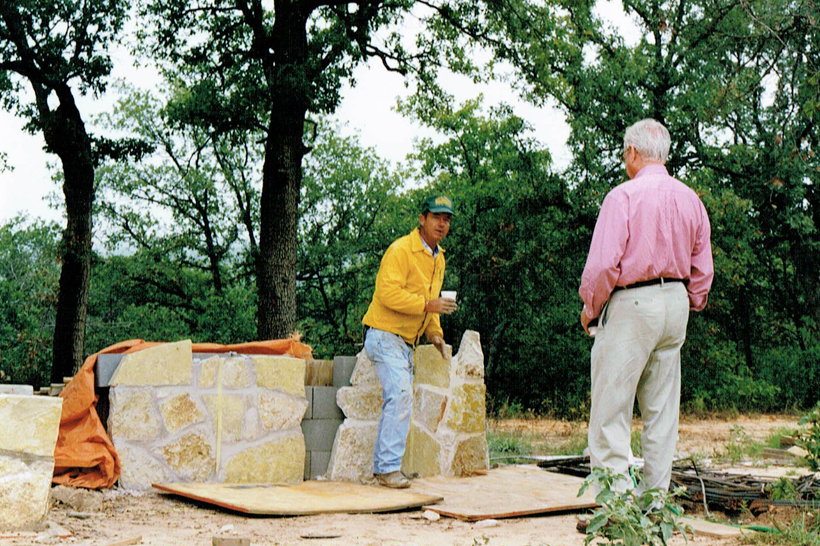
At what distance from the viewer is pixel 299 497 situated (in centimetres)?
537

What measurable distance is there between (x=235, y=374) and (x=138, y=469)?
93 centimetres

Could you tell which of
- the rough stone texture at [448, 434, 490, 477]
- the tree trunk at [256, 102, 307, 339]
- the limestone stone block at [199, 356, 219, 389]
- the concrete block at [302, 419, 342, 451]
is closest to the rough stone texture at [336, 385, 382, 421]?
the concrete block at [302, 419, 342, 451]

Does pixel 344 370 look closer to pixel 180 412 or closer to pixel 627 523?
pixel 180 412

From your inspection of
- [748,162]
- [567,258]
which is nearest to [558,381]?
[567,258]

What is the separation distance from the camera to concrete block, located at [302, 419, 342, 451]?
628 centimetres

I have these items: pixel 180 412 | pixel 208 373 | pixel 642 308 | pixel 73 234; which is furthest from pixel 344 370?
pixel 73 234

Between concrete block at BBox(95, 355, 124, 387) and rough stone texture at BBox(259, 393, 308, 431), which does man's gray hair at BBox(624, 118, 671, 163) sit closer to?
rough stone texture at BBox(259, 393, 308, 431)

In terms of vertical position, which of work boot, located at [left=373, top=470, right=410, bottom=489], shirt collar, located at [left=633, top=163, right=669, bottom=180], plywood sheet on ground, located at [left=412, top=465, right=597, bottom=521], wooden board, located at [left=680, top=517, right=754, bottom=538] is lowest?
plywood sheet on ground, located at [left=412, top=465, right=597, bottom=521]

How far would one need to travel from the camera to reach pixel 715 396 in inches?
711

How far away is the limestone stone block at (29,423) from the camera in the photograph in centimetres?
418

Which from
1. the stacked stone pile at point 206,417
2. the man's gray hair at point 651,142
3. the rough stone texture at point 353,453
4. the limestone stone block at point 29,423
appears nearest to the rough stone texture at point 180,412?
the stacked stone pile at point 206,417

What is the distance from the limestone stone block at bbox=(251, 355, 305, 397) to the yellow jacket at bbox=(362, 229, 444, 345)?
65cm

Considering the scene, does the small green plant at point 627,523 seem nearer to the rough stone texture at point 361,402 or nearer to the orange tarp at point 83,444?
the rough stone texture at point 361,402

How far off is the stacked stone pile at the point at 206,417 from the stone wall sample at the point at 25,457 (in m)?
1.20
